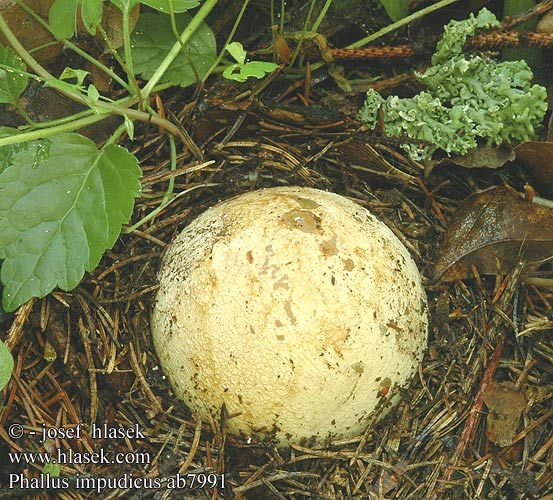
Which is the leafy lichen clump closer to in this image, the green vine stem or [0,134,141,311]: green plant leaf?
the green vine stem

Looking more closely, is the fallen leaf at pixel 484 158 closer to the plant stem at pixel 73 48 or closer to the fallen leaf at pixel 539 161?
the fallen leaf at pixel 539 161

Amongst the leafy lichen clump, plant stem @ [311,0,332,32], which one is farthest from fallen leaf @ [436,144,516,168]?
plant stem @ [311,0,332,32]

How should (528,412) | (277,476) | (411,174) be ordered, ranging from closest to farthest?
1. (277,476)
2. (528,412)
3. (411,174)

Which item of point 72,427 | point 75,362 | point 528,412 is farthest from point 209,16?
point 528,412

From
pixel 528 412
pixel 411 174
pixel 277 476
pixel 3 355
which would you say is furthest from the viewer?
pixel 411 174

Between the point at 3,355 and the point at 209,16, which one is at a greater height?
the point at 209,16

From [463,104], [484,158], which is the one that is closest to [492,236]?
[484,158]

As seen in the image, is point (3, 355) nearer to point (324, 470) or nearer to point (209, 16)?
point (324, 470)
